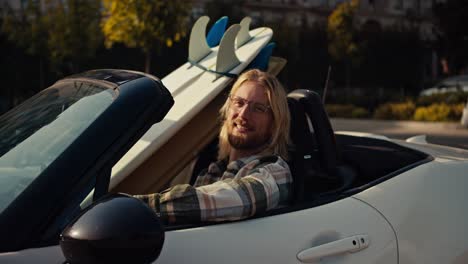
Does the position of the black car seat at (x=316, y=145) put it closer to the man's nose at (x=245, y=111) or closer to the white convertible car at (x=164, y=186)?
the white convertible car at (x=164, y=186)

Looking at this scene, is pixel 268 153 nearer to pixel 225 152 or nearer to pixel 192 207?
pixel 225 152

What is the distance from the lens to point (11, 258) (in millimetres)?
1562

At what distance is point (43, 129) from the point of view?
6.53ft

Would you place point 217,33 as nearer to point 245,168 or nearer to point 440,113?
point 245,168

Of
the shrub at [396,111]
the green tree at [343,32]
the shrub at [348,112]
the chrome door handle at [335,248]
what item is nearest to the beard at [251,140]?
the chrome door handle at [335,248]

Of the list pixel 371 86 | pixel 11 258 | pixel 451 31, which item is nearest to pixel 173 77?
pixel 11 258

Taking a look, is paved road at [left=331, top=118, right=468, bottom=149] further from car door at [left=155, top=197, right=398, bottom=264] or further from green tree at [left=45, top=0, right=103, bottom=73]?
car door at [left=155, top=197, right=398, bottom=264]

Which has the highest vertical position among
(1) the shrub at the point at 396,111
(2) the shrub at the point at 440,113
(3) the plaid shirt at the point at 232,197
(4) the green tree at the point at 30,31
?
(3) the plaid shirt at the point at 232,197

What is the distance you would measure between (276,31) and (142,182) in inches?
1039

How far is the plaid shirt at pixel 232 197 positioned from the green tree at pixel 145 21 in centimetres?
1480

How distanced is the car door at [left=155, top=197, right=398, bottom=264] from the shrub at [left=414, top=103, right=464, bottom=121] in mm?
16365

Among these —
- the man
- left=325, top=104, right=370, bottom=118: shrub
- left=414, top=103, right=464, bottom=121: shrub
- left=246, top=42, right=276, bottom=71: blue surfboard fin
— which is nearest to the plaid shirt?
the man

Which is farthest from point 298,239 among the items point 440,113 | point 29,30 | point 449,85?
point 449,85

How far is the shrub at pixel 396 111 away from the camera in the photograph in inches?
746
